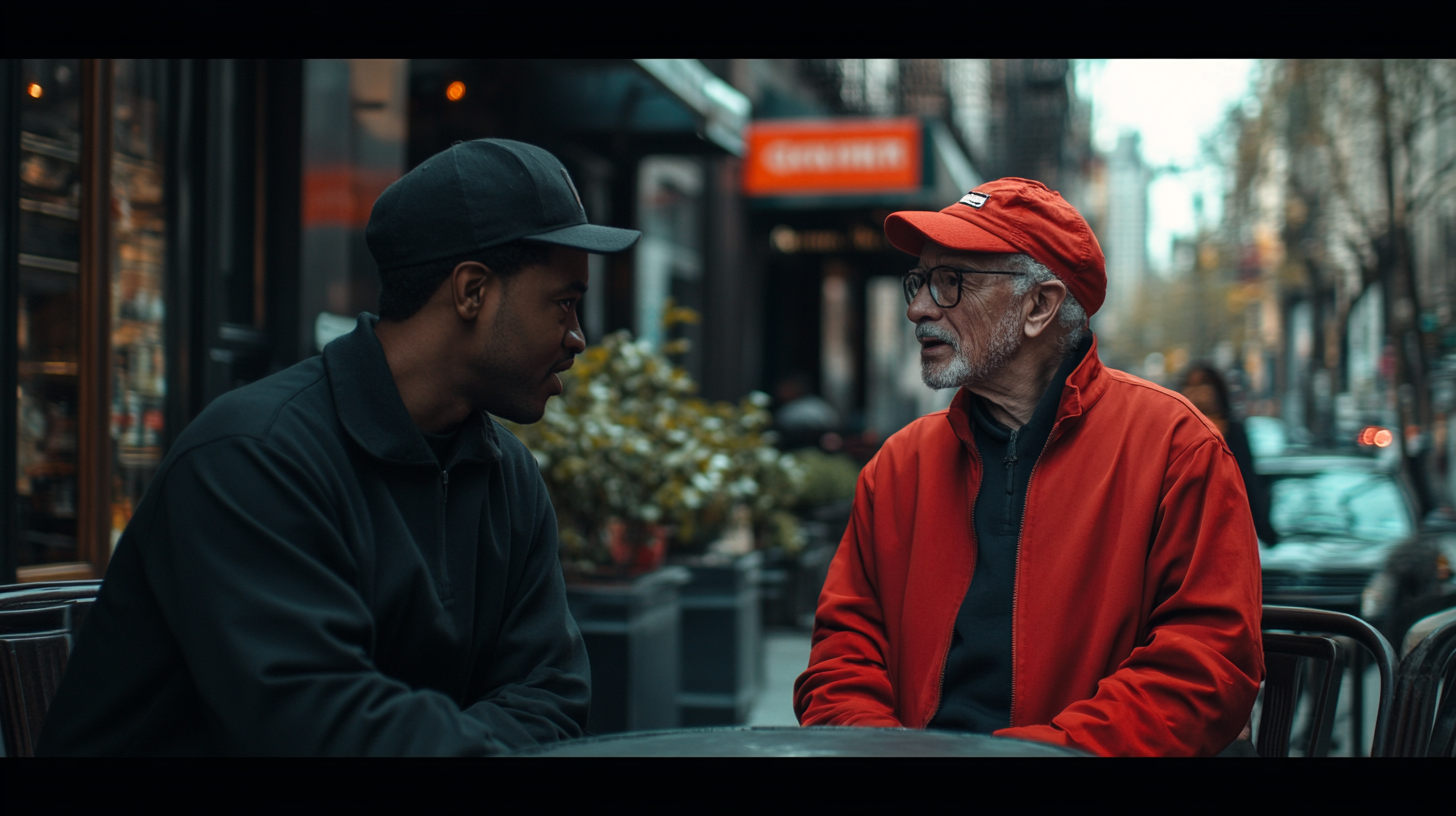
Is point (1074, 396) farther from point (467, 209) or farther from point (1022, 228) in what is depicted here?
point (467, 209)

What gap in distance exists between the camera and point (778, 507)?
9.87 meters

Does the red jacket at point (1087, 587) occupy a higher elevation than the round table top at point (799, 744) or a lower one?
higher

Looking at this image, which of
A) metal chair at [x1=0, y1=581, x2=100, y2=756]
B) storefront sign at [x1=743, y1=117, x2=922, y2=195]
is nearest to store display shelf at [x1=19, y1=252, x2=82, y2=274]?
metal chair at [x1=0, y1=581, x2=100, y2=756]

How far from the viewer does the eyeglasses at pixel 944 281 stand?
279cm

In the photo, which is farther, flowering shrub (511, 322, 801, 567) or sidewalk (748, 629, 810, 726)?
sidewalk (748, 629, 810, 726)

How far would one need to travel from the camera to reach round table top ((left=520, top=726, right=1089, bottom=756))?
1922mm

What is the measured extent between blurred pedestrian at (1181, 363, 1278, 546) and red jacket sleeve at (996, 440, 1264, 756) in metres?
3.92

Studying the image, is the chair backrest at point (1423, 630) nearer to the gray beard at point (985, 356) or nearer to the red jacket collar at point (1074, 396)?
the red jacket collar at point (1074, 396)

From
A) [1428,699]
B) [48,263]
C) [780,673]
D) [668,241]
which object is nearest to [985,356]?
[1428,699]

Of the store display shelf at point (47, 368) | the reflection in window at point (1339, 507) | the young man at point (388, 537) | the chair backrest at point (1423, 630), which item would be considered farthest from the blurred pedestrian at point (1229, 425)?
the store display shelf at point (47, 368)

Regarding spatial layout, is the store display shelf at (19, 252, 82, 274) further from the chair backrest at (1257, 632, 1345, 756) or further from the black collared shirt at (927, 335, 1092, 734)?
the chair backrest at (1257, 632, 1345, 756)

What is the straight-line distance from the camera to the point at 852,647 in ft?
9.09

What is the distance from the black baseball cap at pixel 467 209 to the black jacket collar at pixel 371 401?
0.15m

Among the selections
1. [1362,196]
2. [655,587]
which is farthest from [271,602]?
Result: [1362,196]
